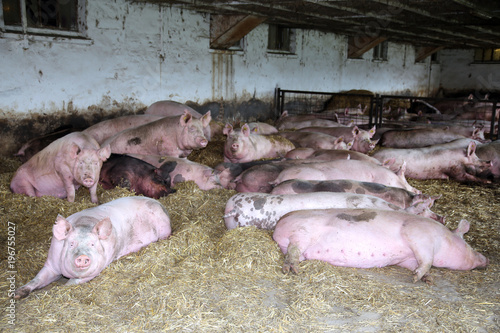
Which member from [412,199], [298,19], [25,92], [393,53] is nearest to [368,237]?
[412,199]

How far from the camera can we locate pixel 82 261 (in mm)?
3221

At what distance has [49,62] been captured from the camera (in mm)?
7957

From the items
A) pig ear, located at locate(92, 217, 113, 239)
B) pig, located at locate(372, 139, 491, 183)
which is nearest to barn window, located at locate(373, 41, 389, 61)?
pig, located at locate(372, 139, 491, 183)

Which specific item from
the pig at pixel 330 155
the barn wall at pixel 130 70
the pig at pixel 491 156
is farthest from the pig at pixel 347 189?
the barn wall at pixel 130 70

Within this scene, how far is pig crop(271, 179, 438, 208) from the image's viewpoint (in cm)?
481

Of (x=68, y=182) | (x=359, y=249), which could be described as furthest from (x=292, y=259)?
(x=68, y=182)

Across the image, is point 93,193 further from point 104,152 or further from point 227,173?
point 227,173

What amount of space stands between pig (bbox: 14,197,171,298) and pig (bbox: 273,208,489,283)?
1.38 metres

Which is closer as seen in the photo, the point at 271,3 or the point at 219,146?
the point at 219,146

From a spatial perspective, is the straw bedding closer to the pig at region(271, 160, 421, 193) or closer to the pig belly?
the pig belly

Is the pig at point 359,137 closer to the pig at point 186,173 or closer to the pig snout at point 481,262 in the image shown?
the pig at point 186,173

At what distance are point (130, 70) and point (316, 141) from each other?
4130mm

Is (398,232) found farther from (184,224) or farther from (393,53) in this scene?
(393,53)

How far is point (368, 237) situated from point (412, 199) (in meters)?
1.20
